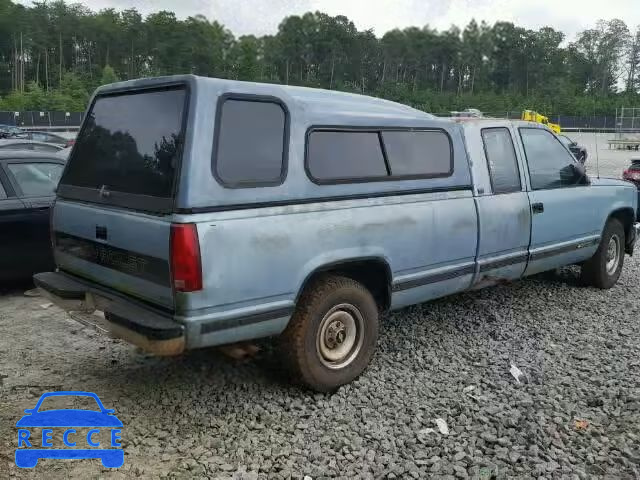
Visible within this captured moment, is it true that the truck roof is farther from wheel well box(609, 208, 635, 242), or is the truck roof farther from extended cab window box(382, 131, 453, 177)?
wheel well box(609, 208, 635, 242)

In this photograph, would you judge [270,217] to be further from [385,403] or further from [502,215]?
[502,215]

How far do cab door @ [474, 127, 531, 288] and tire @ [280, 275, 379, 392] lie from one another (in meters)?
1.33

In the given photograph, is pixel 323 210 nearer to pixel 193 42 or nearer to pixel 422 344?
pixel 422 344

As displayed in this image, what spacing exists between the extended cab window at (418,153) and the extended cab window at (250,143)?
1.00m

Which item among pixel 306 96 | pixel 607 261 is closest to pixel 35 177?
pixel 306 96

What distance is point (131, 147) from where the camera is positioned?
12.3ft

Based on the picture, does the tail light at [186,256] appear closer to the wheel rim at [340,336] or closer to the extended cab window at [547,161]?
the wheel rim at [340,336]

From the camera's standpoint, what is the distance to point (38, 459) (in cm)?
318

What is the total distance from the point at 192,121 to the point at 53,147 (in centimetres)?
1116

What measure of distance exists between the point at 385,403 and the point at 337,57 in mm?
98747

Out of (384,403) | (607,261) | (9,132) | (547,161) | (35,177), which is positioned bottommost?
(384,403)

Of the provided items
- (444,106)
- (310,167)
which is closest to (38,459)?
(310,167)

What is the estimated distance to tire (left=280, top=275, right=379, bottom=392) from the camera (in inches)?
150

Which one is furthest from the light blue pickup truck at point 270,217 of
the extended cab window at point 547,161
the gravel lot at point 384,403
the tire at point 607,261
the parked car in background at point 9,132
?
the parked car in background at point 9,132
